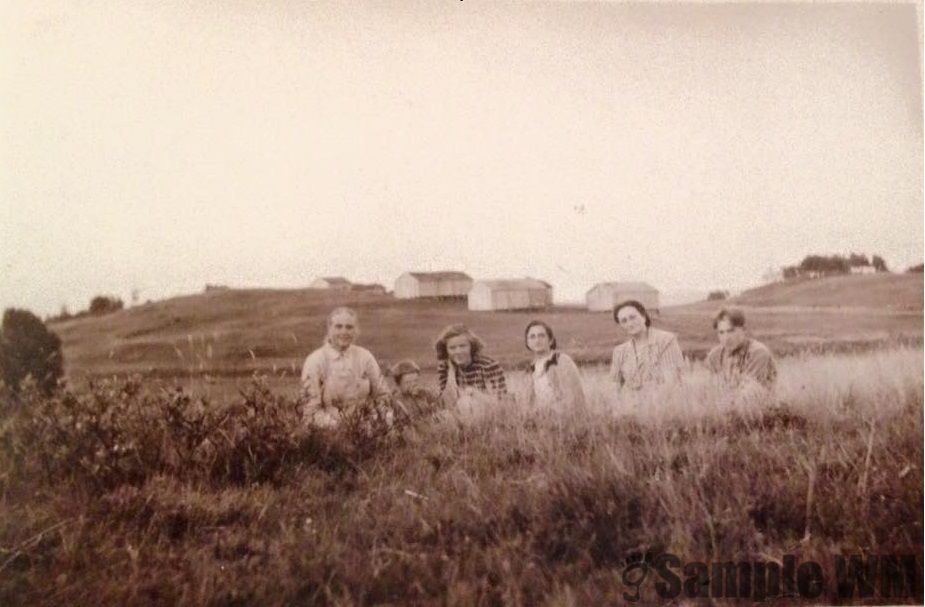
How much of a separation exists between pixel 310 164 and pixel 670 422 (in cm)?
184

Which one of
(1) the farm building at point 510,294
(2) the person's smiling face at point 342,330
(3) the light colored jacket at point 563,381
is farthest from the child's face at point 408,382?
(3) the light colored jacket at point 563,381

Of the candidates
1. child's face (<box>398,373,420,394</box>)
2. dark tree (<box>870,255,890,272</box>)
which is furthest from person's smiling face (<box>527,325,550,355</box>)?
dark tree (<box>870,255,890,272</box>)

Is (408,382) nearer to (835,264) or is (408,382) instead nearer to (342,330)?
(342,330)

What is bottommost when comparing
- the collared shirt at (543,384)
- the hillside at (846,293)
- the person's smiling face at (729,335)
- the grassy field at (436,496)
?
the grassy field at (436,496)

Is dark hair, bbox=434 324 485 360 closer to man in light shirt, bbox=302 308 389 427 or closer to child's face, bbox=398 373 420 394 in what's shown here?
child's face, bbox=398 373 420 394

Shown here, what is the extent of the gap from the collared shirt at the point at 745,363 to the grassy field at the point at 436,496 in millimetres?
106

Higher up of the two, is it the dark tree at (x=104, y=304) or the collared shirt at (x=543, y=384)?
the dark tree at (x=104, y=304)

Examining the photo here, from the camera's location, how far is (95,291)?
10.5 feet

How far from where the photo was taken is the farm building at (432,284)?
3318 mm

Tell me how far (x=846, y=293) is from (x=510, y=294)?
1480 mm

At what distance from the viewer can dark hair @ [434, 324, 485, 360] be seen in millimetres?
3316

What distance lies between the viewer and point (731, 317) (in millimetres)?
3439

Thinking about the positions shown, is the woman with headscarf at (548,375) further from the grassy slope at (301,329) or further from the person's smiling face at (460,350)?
the person's smiling face at (460,350)

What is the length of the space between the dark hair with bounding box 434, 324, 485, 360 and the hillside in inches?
45.2
